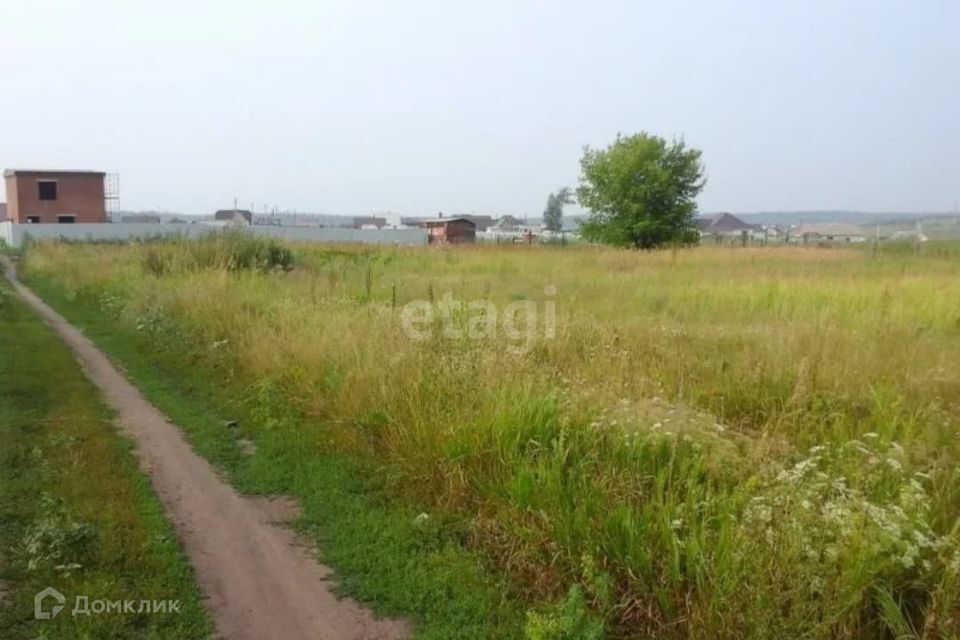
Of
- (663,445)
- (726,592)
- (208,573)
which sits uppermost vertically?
(663,445)

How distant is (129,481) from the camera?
5.43m

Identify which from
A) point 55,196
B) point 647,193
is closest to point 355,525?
point 647,193

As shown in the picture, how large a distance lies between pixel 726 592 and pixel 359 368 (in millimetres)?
4292

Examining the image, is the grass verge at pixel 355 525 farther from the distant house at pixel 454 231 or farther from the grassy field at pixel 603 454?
the distant house at pixel 454 231

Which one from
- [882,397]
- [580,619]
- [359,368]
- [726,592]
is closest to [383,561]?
[580,619]

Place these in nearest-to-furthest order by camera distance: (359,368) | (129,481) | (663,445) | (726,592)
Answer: (726,592), (663,445), (129,481), (359,368)

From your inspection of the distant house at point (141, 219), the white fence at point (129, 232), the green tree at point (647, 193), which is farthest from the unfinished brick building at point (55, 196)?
the green tree at point (647, 193)

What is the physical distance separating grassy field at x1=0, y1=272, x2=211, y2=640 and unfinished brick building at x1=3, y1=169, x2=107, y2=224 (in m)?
53.9

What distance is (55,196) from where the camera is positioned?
53625 mm

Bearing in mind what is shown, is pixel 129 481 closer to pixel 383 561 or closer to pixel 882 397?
pixel 383 561
